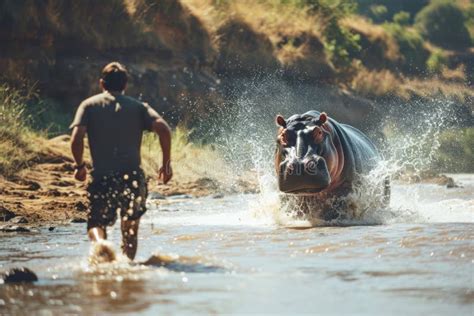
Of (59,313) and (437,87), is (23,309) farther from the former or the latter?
(437,87)

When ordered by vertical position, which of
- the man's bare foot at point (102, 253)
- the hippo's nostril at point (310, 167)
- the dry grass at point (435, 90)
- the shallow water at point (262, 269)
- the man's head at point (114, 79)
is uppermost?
the dry grass at point (435, 90)

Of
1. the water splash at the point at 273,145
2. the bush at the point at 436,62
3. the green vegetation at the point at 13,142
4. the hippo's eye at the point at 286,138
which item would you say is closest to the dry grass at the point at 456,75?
the bush at the point at 436,62

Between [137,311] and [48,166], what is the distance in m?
9.49

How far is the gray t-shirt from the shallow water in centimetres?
70

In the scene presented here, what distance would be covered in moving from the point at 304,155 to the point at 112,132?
3057mm

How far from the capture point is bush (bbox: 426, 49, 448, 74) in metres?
39.8

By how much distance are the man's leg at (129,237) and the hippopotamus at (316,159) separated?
2697 millimetres

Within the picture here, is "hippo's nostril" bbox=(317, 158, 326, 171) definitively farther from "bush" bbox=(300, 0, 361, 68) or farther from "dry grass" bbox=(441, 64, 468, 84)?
"dry grass" bbox=(441, 64, 468, 84)

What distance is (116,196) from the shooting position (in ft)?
27.8

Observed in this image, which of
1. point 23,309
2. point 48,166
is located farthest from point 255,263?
point 48,166

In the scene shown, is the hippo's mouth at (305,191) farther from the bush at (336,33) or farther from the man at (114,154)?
the bush at (336,33)

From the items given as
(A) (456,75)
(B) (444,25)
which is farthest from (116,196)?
(B) (444,25)

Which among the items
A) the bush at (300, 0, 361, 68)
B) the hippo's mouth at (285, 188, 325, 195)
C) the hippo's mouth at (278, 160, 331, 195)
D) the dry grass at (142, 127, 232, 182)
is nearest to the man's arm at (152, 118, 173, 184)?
the hippo's mouth at (278, 160, 331, 195)

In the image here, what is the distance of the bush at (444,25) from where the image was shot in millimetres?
53125
